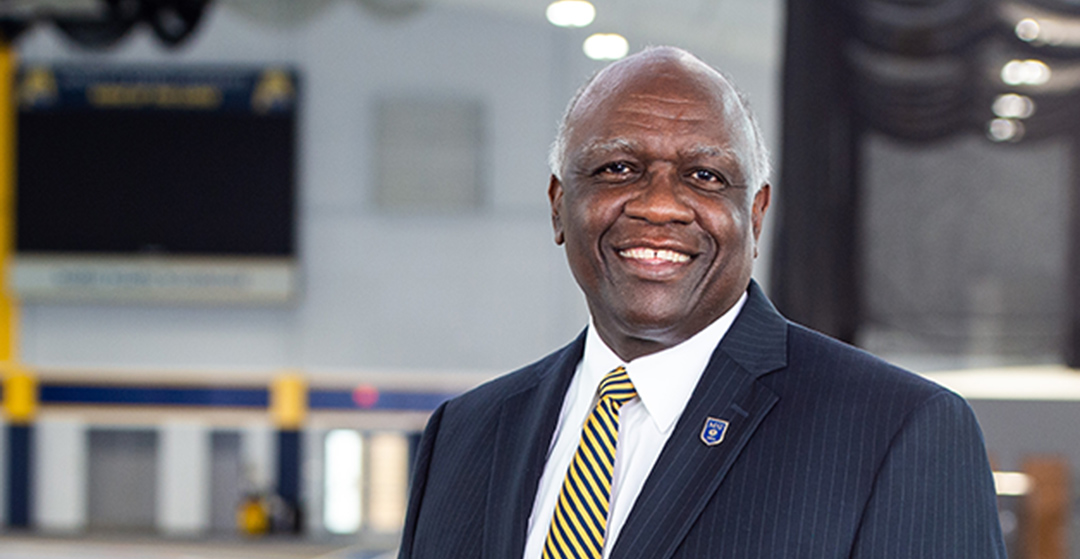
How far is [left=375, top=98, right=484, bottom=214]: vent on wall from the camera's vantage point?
22.1 ft

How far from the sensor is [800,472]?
72cm

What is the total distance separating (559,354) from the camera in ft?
3.24

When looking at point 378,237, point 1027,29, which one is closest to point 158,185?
point 378,237

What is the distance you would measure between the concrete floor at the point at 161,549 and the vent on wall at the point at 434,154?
209 centimetres

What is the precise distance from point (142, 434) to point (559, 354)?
6.47 m

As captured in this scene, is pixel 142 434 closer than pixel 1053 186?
No

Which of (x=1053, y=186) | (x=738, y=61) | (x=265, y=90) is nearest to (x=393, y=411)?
(x=265, y=90)

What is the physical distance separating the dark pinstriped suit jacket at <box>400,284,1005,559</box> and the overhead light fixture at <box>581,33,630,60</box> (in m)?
4.66

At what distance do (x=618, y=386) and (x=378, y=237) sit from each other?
6135 millimetres

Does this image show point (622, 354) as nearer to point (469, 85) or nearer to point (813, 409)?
point (813, 409)

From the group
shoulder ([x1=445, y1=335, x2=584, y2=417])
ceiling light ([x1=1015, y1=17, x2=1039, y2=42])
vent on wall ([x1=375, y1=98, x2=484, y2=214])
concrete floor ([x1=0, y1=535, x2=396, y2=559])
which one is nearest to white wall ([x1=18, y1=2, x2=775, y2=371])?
vent on wall ([x1=375, y1=98, x2=484, y2=214])

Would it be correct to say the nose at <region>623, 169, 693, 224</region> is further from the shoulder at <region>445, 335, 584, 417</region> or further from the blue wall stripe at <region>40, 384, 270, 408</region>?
the blue wall stripe at <region>40, 384, 270, 408</region>

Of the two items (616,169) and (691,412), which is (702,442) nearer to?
(691,412)

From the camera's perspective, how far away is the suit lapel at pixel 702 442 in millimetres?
737
